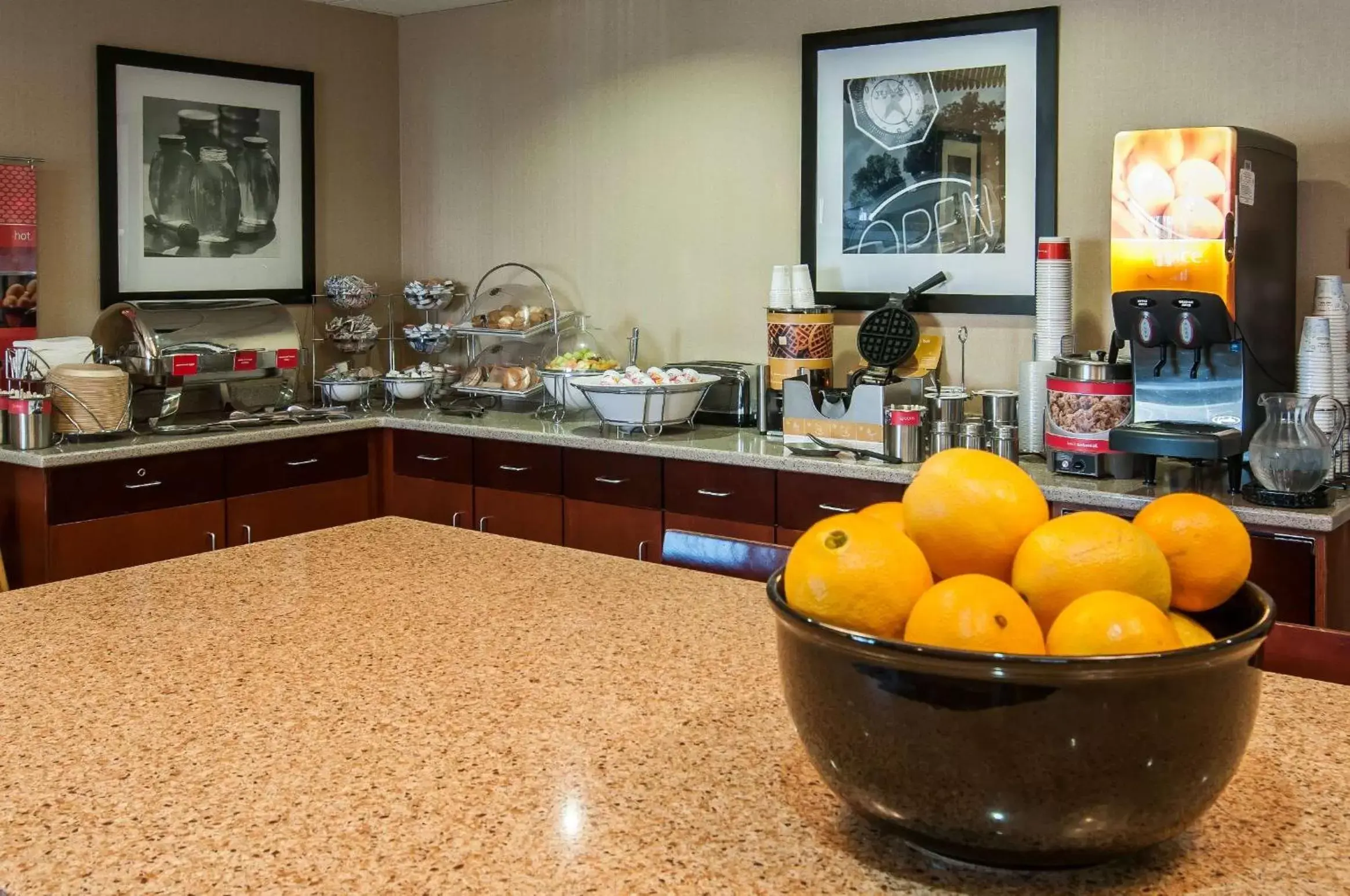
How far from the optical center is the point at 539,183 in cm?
471

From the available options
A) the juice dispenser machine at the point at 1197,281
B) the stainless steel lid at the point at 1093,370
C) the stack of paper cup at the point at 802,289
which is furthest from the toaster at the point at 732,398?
the juice dispenser machine at the point at 1197,281

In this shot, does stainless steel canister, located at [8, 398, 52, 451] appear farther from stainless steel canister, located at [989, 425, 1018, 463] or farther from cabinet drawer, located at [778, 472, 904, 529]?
stainless steel canister, located at [989, 425, 1018, 463]

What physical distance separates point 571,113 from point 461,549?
2986 mm

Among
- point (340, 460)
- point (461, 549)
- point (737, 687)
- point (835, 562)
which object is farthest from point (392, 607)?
point (340, 460)

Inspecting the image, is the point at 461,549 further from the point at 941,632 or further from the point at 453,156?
the point at 453,156

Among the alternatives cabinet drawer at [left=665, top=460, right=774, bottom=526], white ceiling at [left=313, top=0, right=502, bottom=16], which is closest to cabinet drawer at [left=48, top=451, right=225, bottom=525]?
cabinet drawer at [left=665, top=460, right=774, bottom=526]

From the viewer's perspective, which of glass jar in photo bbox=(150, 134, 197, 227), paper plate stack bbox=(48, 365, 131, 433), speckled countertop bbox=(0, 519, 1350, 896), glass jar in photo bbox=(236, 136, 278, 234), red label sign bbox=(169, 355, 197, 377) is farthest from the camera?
glass jar in photo bbox=(236, 136, 278, 234)

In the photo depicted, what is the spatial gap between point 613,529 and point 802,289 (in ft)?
2.88

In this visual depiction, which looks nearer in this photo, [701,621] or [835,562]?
[835,562]

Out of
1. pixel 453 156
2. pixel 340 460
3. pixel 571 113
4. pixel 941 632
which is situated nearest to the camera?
pixel 941 632

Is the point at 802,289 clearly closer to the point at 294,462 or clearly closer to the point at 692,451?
the point at 692,451

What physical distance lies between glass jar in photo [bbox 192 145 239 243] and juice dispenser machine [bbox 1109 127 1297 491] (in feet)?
9.82

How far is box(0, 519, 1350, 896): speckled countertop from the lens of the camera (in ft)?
2.91

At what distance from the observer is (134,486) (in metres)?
3.69
